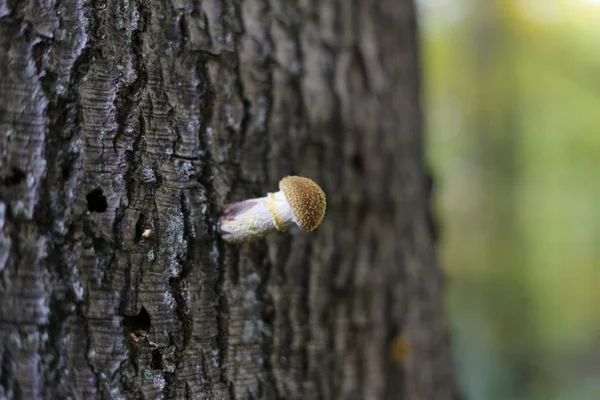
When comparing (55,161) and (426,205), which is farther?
(426,205)

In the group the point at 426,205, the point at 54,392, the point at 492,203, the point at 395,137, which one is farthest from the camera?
the point at 492,203

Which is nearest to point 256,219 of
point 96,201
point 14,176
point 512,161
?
point 96,201

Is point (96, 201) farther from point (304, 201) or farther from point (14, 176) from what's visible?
point (304, 201)

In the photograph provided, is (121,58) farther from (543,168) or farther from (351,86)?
(543,168)

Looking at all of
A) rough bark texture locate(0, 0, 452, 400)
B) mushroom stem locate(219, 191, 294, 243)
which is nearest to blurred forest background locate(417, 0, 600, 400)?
rough bark texture locate(0, 0, 452, 400)

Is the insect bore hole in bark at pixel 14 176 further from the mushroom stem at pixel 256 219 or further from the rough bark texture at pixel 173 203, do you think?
the mushroom stem at pixel 256 219

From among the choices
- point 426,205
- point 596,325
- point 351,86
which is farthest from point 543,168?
point 351,86

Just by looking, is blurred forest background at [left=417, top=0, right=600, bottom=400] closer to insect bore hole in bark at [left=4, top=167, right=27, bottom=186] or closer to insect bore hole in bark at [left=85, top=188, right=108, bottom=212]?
insect bore hole in bark at [left=85, top=188, right=108, bottom=212]
